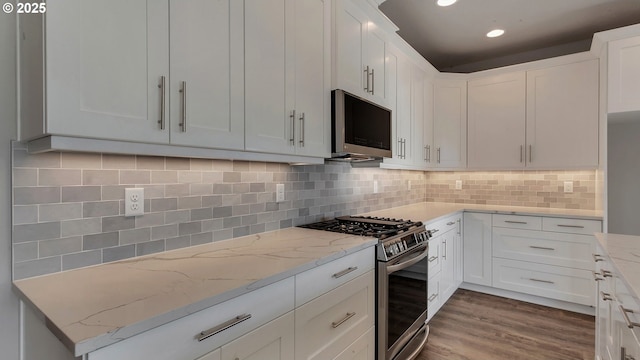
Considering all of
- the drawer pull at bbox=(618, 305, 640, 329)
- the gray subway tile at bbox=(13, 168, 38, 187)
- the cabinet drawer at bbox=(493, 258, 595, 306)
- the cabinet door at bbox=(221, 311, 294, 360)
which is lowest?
the cabinet drawer at bbox=(493, 258, 595, 306)

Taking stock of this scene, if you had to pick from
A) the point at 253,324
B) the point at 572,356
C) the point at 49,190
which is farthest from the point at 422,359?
the point at 49,190

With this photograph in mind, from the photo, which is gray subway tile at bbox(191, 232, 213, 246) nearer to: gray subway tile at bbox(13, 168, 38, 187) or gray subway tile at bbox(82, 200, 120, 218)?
gray subway tile at bbox(82, 200, 120, 218)

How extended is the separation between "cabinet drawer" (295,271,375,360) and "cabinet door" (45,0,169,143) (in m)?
0.92

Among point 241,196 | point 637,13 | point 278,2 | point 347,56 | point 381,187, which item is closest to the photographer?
point 278,2

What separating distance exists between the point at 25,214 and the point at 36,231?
0.07 m

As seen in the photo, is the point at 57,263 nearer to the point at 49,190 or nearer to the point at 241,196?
the point at 49,190

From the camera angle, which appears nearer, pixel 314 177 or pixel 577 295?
pixel 314 177

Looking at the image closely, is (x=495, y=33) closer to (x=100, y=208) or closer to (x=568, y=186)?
(x=568, y=186)

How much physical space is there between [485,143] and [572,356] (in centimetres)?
216

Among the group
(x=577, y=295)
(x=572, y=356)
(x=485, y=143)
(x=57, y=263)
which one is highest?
(x=485, y=143)

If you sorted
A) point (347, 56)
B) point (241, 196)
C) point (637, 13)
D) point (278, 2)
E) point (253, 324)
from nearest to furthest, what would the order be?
Answer: point (253, 324), point (278, 2), point (241, 196), point (347, 56), point (637, 13)

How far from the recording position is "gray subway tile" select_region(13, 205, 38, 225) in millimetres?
1030

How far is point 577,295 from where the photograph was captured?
111 inches

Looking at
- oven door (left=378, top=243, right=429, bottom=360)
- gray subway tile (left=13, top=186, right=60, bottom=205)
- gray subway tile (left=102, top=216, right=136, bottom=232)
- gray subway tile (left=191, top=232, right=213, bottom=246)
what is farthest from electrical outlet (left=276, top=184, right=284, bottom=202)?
gray subway tile (left=13, top=186, right=60, bottom=205)
